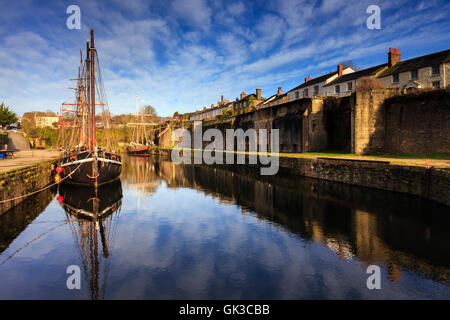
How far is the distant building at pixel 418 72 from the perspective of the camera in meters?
22.6

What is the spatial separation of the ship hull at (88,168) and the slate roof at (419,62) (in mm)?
28164

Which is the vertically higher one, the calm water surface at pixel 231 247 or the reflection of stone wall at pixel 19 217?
the reflection of stone wall at pixel 19 217

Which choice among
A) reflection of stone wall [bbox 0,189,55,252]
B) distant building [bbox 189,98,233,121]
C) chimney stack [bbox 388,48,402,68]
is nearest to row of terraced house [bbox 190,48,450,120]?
chimney stack [bbox 388,48,402,68]

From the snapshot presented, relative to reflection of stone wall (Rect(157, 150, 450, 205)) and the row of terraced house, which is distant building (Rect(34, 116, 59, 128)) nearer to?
the row of terraced house

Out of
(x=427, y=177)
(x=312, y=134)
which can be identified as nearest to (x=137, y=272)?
(x=427, y=177)

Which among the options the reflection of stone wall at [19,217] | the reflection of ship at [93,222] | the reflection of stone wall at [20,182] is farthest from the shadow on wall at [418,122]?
the reflection of stone wall at [20,182]

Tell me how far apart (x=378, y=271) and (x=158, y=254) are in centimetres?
570

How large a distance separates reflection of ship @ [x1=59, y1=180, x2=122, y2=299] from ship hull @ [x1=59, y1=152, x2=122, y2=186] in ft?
2.05

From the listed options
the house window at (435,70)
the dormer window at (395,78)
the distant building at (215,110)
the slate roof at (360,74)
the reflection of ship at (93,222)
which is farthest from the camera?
the distant building at (215,110)

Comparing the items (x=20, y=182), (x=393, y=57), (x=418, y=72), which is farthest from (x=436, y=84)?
(x=20, y=182)

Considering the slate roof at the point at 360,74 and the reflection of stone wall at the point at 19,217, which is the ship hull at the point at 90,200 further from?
the slate roof at the point at 360,74

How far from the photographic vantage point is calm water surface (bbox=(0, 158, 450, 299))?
5.59m
